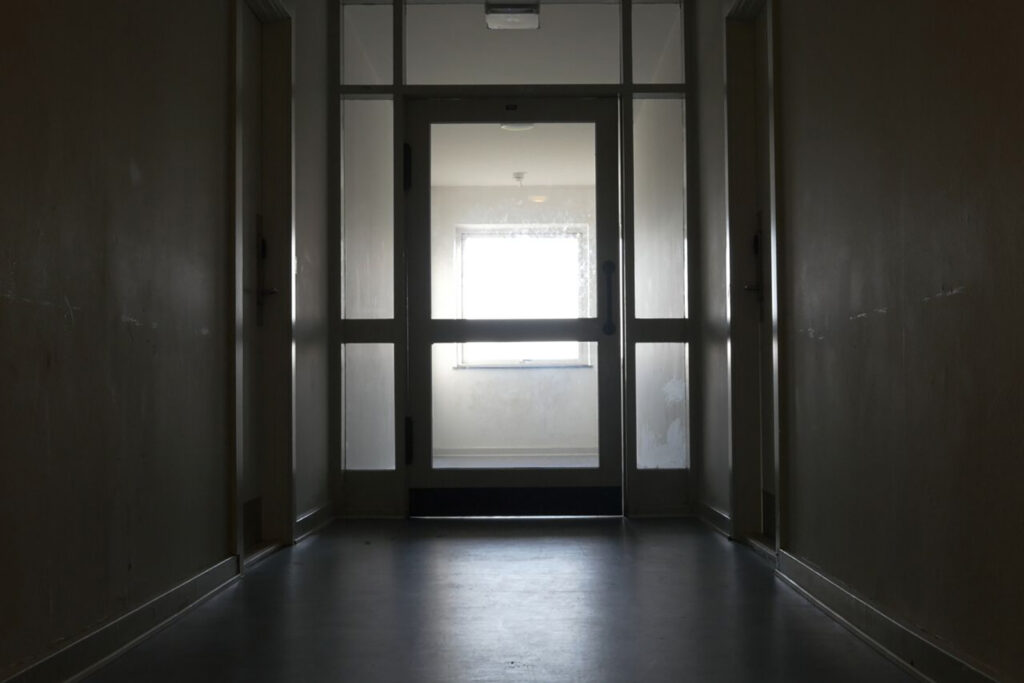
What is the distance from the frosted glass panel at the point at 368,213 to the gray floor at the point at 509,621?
1.36 m

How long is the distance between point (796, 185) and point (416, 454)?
96.2 inches

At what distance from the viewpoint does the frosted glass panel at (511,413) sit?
5.05 metres

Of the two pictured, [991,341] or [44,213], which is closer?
[991,341]

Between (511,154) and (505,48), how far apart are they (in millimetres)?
531

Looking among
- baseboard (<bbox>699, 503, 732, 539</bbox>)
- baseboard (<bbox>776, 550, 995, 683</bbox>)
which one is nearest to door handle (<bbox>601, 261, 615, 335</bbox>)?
baseboard (<bbox>699, 503, 732, 539</bbox>)

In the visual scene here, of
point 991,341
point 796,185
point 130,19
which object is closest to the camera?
point 991,341

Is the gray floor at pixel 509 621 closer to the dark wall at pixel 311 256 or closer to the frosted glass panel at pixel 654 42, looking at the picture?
the dark wall at pixel 311 256

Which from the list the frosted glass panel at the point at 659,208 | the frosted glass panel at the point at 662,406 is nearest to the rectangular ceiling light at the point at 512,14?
the frosted glass panel at the point at 659,208

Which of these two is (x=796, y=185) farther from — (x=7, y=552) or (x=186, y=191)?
(x=7, y=552)

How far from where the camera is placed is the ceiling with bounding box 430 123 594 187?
5105 millimetres

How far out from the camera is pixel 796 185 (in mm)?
3344

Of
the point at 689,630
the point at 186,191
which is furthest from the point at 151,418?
the point at 689,630

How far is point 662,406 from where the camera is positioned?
498cm

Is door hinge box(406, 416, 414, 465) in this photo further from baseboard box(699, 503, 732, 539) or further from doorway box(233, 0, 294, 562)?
baseboard box(699, 503, 732, 539)
